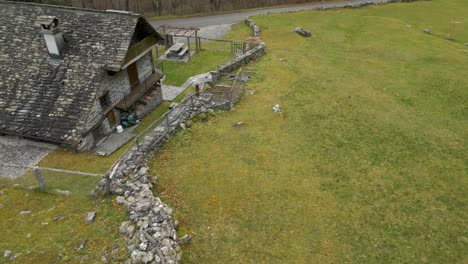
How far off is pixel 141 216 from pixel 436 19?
180ft

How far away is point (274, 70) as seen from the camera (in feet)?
118

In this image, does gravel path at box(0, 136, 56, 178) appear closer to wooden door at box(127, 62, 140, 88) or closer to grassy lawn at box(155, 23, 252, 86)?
wooden door at box(127, 62, 140, 88)

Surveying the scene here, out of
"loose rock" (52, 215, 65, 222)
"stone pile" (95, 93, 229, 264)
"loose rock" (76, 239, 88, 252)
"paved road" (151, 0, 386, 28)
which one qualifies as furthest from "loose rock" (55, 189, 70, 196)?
"paved road" (151, 0, 386, 28)

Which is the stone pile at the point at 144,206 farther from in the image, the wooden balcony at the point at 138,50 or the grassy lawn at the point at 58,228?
the wooden balcony at the point at 138,50

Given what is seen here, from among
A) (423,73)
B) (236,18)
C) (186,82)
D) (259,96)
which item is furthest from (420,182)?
(236,18)

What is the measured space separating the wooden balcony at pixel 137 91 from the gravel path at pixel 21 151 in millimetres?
5942

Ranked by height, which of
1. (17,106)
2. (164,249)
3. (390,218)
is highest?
(17,106)

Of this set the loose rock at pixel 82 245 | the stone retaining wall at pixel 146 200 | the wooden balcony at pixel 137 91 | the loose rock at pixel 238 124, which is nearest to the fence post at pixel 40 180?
the stone retaining wall at pixel 146 200

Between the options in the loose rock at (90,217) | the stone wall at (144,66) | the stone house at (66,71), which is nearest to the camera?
the loose rock at (90,217)

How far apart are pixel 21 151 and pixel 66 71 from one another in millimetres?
6125

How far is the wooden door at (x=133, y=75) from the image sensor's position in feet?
94.3

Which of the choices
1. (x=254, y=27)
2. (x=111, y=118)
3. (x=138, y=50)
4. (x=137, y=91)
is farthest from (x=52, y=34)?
(x=254, y=27)

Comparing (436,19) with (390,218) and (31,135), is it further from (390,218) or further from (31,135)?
(31,135)

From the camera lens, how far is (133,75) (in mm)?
29312
